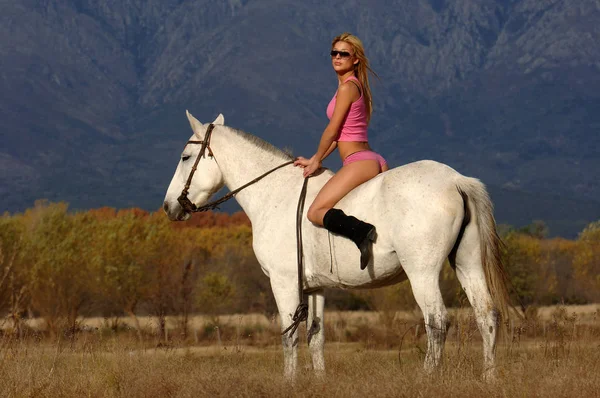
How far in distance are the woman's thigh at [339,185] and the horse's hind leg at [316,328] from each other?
1.14 meters

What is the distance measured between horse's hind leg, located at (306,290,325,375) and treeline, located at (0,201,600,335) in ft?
71.0

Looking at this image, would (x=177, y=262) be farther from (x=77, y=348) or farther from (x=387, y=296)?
(x=77, y=348)

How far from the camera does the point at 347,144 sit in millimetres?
11312

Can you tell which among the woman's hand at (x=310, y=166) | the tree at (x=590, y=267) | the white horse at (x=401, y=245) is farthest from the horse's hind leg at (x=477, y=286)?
the tree at (x=590, y=267)

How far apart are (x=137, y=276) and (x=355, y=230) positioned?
3749 cm

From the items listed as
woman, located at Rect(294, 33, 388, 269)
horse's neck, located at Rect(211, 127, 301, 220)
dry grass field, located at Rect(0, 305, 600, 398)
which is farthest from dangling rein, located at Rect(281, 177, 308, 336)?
horse's neck, located at Rect(211, 127, 301, 220)

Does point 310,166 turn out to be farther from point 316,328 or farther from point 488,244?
point 488,244

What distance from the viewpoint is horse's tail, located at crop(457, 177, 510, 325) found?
404 inches

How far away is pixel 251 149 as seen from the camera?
12297mm

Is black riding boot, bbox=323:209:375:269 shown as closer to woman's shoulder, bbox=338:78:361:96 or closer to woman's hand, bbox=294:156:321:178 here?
woman's hand, bbox=294:156:321:178

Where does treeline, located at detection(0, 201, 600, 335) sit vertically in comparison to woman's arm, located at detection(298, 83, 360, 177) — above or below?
above

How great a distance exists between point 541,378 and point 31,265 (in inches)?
1327

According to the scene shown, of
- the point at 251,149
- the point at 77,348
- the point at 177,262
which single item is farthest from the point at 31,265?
the point at 251,149

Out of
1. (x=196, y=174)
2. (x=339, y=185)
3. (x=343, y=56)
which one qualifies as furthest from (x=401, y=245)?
(x=196, y=174)
